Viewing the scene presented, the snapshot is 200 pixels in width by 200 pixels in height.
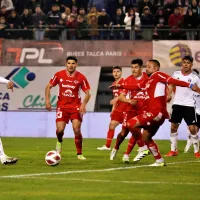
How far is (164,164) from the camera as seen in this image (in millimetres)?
15633

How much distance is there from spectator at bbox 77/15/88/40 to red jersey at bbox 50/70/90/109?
49.0 feet

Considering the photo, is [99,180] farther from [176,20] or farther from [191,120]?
[176,20]

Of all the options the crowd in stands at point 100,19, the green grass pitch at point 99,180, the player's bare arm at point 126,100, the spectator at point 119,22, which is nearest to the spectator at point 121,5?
the crowd in stands at point 100,19

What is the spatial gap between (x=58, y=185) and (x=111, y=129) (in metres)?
10.6

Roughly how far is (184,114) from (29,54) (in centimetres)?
1607

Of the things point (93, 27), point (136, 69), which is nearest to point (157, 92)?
point (136, 69)

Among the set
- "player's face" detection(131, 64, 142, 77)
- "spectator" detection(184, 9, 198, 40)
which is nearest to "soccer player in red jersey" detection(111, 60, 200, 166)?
"player's face" detection(131, 64, 142, 77)

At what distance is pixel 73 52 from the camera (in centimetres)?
3419

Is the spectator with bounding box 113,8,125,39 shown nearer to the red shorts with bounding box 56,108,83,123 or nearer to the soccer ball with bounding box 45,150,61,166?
the red shorts with bounding box 56,108,83,123

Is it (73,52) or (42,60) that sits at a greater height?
(73,52)

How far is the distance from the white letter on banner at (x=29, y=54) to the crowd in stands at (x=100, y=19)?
83 centimetres

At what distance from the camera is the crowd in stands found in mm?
32062

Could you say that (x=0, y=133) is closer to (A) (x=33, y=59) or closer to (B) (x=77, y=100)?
(A) (x=33, y=59)

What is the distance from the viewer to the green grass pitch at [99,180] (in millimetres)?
10672
